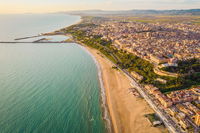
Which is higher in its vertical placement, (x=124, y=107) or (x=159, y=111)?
(x=159, y=111)

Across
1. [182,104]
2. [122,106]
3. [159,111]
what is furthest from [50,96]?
[182,104]

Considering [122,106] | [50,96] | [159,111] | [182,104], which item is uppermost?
[182,104]

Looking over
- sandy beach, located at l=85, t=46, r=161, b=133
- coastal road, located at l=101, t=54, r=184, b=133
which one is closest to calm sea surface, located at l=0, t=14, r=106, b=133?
sandy beach, located at l=85, t=46, r=161, b=133

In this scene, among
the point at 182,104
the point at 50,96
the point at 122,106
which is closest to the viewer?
the point at 182,104

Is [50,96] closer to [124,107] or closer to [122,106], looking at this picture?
[122,106]

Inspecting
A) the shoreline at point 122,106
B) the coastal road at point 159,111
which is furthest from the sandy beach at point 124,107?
the coastal road at point 159,111

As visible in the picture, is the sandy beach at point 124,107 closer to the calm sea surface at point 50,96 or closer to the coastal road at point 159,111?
the coastal road at point 159,111

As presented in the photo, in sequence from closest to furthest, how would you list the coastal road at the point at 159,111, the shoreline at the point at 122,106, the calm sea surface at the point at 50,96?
the coastal road at the point at 159,111
the shoreline at the point at 122,106
the calm sea surface at the point at 50,96

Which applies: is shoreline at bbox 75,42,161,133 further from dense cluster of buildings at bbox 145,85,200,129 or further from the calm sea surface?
dense cluster of buildings at bbox 145,85,200,129
